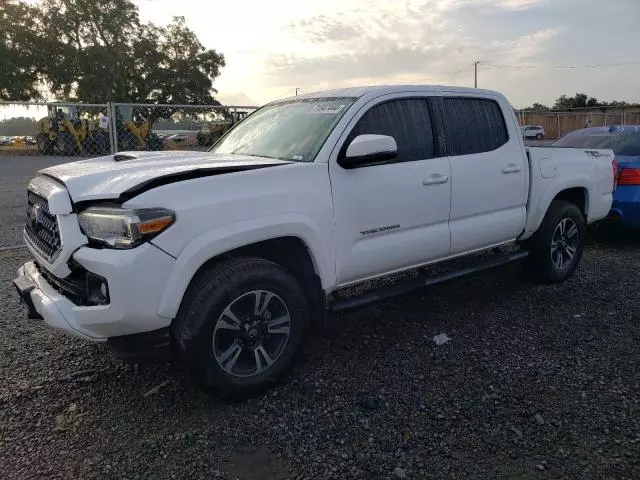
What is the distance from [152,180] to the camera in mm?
2828

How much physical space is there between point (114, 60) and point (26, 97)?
20.6 ft

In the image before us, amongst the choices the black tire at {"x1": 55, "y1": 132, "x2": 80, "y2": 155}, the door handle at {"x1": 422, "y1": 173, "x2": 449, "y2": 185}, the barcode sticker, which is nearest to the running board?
the door handle at {"x1": 422, "y1": 173, "x2": 449, "y2": 185}

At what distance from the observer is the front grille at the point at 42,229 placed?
2.98 meters

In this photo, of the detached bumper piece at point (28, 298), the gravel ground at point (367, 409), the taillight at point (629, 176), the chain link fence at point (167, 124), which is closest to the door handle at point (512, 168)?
the gravel ground at point (367, 409)

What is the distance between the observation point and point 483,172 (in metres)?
4.36

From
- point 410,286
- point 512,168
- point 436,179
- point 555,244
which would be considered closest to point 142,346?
point 410,286

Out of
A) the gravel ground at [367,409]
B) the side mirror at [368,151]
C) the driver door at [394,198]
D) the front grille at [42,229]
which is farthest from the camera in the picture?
the driver door at [394,198]

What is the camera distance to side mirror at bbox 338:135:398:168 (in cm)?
334

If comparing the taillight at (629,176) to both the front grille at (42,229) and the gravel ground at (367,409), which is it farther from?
the front grille at (42,229)

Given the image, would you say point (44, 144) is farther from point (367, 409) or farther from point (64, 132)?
point (367, 409)

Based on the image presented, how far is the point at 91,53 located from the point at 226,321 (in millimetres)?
37349

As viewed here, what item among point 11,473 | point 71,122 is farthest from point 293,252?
point 71,122

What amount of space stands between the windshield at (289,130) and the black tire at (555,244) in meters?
2.44

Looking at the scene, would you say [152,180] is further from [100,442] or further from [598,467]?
[598,467]
